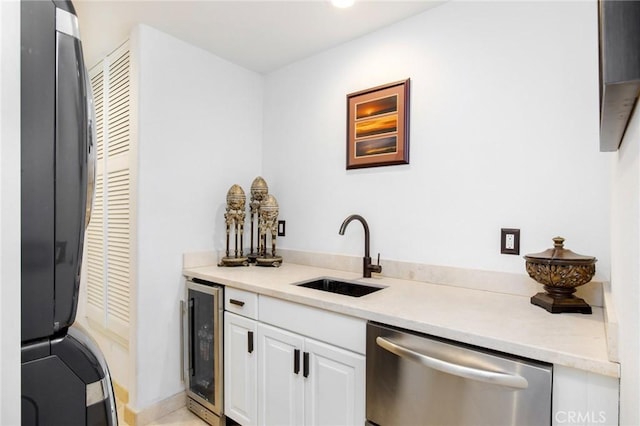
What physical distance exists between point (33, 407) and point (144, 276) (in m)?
1.63

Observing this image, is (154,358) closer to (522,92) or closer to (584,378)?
(584,378)

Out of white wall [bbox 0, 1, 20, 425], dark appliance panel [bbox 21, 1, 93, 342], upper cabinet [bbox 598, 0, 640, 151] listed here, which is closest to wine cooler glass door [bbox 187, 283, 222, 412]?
dark appliance panel [bbox 21, 1, 93, 342]

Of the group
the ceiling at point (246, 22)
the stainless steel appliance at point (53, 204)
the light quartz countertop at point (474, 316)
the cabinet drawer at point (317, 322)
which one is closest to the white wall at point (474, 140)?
→ the ceiling at point (246, 22)

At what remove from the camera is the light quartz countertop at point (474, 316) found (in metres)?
0.96

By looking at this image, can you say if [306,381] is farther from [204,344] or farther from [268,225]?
[268,225]

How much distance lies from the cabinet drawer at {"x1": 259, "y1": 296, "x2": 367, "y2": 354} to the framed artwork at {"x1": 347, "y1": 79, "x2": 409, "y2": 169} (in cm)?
96

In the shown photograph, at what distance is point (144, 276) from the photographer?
2039 mm

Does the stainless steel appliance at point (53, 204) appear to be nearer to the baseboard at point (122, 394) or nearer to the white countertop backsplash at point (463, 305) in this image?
the white countertop backsplash at point (463, 305)

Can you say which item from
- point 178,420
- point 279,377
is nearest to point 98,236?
point 178,420

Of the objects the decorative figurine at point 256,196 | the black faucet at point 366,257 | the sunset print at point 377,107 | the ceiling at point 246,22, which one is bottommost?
the black faucet at point 366,257

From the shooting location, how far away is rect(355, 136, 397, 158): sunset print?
6.53 feet

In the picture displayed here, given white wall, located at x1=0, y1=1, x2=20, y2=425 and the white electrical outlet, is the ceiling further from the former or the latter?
white wall, located at x1=0, y1=1, x2=20, y2=425

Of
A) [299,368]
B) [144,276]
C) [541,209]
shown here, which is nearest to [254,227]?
[144,276]

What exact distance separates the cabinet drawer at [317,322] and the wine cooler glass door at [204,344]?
404 millimetres
